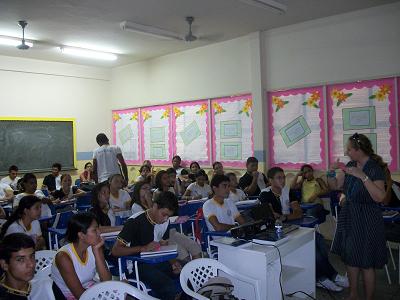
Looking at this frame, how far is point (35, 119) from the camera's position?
7703 mm

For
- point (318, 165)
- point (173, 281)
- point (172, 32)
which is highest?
point (172, 32)

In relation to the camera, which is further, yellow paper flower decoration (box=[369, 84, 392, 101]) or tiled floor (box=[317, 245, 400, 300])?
yellow paper flower decoration (box=[369, 84, 392, 101])

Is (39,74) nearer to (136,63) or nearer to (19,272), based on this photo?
(136,63)

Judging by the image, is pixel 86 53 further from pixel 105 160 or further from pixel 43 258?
pixel 43 258

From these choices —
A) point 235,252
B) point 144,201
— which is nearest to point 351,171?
point 235,252

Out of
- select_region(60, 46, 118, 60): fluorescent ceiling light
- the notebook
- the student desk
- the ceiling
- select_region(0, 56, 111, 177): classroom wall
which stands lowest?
the student desk

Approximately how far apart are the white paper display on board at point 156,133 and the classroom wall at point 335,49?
2414mm

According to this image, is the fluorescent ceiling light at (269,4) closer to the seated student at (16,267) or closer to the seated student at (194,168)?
the seated student at (194,168)

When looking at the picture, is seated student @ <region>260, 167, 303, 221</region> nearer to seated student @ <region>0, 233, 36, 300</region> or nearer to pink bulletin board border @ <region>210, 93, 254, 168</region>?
seated student @ <region>0, 233, 36, 300</region>

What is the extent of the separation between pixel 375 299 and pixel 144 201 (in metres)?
2.30

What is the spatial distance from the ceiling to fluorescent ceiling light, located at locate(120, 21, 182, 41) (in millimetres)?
80

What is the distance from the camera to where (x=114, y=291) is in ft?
6.68

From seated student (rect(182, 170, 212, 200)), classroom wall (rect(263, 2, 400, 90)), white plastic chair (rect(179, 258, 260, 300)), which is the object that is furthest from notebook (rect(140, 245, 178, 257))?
classroom wall (rect(263, 2, 400, 90))

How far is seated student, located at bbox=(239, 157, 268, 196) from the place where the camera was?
5.59m
